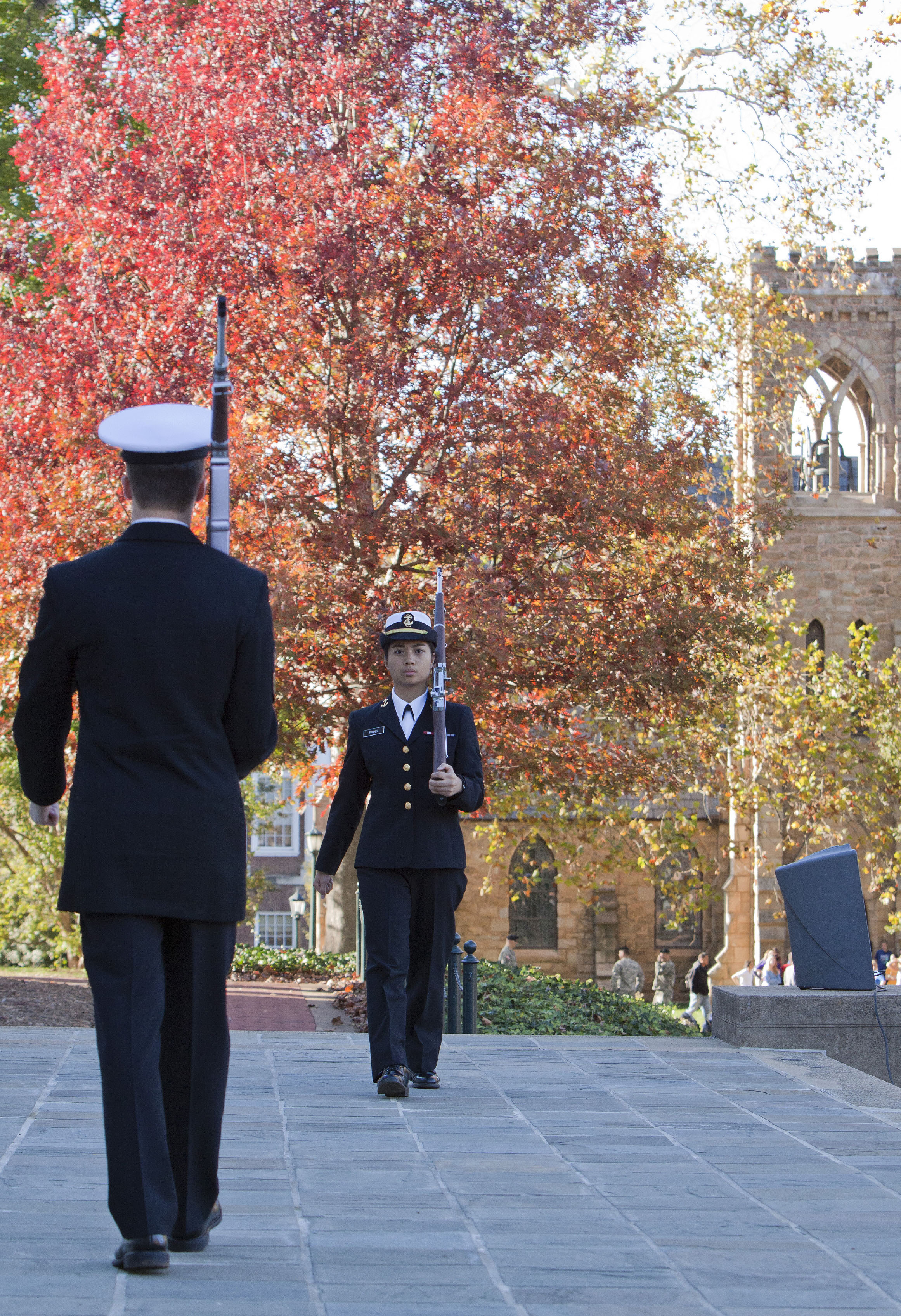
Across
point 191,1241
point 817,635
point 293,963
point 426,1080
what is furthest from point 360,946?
point 817,635

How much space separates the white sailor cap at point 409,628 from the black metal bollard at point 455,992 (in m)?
4.57

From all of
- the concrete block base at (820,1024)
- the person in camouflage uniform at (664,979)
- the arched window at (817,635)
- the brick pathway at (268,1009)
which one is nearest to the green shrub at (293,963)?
the brick pathway at (268,1009)

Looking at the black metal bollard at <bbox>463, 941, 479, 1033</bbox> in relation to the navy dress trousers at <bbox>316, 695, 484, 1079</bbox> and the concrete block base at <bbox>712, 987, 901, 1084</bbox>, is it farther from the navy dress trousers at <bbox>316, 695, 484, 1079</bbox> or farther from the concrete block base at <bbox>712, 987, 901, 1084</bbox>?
the navy dress trousers at <bbox>316, 695, 484, 1079</bbox>

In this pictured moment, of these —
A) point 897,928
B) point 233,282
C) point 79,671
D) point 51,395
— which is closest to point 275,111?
point 233,282

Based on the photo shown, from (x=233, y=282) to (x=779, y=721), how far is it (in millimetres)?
18916

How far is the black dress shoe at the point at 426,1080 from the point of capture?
7004 millimetres

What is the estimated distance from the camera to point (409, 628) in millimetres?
7012

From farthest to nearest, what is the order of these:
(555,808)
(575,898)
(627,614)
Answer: (575,898) < (555,808) < (627,614)

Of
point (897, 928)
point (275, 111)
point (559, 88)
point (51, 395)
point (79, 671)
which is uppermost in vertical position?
point (559, 88)

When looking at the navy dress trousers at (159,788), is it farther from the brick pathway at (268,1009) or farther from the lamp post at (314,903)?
the lamp post at (314,903)

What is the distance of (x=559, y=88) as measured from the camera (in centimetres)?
2056

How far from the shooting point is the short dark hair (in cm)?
399

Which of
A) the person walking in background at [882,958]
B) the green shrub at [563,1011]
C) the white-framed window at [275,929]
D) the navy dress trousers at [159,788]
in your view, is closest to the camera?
the navy dress trousers at [159,788]

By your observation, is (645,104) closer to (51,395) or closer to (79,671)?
(51,395)
